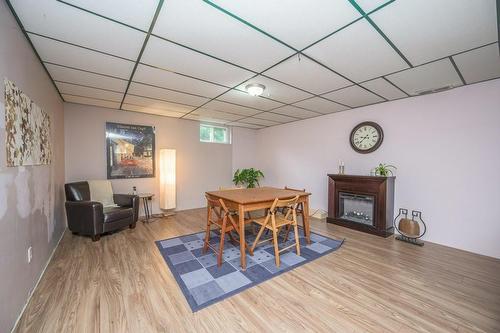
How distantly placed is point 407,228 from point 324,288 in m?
2.23

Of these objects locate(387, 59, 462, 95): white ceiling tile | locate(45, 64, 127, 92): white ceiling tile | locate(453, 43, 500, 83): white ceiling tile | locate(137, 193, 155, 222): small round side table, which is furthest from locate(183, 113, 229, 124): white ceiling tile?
locate(453, 43, 500, 83): white ceiling tile

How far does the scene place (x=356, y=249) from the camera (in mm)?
3100

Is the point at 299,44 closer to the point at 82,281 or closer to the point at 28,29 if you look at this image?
the point at 28,29

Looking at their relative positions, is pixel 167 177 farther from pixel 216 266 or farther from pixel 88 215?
pixel 216 266

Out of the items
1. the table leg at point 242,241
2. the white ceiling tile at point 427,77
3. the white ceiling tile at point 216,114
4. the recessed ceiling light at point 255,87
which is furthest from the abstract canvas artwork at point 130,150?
the white ceiling tile at point 427,77

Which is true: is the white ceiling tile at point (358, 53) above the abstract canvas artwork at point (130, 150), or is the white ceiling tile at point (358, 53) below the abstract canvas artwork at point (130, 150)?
above

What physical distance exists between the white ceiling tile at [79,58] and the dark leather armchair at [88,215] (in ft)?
6.70

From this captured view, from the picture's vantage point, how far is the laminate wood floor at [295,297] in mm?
1660

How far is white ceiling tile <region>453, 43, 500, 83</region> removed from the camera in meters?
2.12

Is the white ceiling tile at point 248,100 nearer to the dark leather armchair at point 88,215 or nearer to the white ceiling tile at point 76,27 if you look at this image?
the white ceiling tile at point 76,27

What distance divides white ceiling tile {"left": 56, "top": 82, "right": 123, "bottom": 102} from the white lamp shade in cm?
149

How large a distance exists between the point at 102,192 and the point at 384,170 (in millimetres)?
5378

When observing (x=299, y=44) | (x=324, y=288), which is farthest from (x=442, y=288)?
(x=299, y=44)

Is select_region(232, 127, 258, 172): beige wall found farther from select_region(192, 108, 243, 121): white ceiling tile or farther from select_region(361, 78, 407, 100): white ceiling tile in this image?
select_region(361, 78, 407, 100): white ceiling tile
